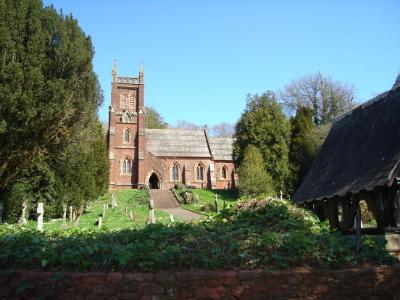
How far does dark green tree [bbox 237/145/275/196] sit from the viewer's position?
37.7m

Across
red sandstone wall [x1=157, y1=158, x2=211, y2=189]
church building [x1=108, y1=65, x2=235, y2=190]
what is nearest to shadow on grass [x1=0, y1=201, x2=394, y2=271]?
church building [x1=108, y1=65, x2=235, y2=190]

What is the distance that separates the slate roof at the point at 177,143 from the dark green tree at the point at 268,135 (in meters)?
11.7

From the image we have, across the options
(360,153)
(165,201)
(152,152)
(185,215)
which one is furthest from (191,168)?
(360,153)

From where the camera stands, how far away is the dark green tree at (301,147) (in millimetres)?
41750

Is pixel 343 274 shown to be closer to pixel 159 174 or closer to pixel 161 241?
pixel 161 241

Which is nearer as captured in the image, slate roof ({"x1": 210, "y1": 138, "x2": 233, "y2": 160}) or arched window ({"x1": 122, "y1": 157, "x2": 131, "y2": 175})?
arched window ({"x1": 122, "y1": 157, "x2": 131, "y2": 175})

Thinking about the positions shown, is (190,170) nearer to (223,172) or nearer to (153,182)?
(153,182)

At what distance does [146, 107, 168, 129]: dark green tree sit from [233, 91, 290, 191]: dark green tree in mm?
28591

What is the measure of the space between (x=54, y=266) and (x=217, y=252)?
307 cm

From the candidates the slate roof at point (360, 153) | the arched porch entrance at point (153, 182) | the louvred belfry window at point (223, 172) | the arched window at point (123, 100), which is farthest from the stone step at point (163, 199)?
the slate roof at point (360, 153)

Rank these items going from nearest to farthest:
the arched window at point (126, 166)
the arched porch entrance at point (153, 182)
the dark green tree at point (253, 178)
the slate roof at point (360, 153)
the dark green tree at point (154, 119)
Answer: the slate roof at point (360, 153)
the dark green tree at point (253, 178)
the arched window at point (126, 166)
the arched porch entrance at point (153, 182)
the dark green tree at point (154, 119)

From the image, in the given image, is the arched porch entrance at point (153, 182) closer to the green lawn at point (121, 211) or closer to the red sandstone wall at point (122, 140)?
the red sandstone wall at point (122, 140)

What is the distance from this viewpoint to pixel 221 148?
5856 cm

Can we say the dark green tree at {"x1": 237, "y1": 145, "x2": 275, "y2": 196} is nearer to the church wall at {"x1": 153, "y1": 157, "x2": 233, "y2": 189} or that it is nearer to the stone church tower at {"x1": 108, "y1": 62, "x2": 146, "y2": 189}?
the church wall at {"x1": 153, "y1": 157, "x2": 233, "y2": 189}
